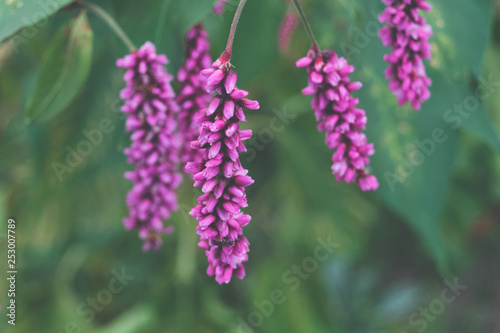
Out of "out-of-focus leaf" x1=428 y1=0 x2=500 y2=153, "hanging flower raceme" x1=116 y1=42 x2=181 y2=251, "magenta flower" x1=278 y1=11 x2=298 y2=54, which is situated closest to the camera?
"hanging flower raceme" x1=116 y1=42 x2=181 y2=251

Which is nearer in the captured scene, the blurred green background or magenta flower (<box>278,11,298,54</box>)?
the blurred green background

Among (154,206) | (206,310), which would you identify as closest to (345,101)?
(154,206)

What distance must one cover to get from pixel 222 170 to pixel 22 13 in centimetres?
24

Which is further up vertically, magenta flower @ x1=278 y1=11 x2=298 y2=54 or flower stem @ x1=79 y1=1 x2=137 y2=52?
flower stem @ x1=79 y1=1 x2=137 y2=52

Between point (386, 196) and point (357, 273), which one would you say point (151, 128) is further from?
point (357, 273)

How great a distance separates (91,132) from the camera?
3.28ft

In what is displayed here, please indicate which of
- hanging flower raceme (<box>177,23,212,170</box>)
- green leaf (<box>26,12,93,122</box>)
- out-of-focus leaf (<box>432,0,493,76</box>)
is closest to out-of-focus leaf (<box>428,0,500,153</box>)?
out-of-focus leaf (<box>432,0,493,76</box>)

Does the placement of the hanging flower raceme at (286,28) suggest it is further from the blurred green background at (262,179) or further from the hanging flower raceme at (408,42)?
the hanging flower raceme at (408,42)

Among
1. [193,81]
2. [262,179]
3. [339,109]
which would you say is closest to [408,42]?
[339,109]

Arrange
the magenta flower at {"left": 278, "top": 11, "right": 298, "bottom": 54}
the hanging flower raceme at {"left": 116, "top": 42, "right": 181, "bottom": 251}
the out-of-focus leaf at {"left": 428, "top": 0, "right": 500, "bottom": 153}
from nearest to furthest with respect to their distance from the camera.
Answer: the hanging flower raceme at {"left": 116, "top": 42, "right": 181, "bottom": 251} → the out-of-focus leaf at {"left": 428, "top": 0, "right": 500, "bottom": 153} → the magenta flower at {"left": 278, "top": 11, "right": 298, "bottom": 54}

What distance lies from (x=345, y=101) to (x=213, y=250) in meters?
0.17

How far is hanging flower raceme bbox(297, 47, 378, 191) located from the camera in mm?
446

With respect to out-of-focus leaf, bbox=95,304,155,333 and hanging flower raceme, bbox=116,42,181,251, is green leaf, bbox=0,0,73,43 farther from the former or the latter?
out-of-focus leaf, bbox=95,304,155,333

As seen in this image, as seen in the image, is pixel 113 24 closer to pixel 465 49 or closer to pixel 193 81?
pixel 193 81
